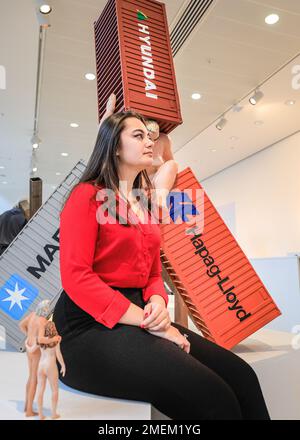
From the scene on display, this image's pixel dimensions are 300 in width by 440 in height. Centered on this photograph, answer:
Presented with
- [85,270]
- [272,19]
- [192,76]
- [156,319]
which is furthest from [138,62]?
[192,76]

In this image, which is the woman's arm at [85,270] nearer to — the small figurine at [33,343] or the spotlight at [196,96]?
the small figurine at [33,343]

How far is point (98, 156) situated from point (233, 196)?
27.3ft

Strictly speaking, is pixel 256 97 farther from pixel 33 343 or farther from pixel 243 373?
pixel 33 343

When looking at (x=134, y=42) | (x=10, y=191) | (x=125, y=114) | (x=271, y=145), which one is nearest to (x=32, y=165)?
(x=10, y=191)

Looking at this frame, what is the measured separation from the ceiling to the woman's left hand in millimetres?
3557

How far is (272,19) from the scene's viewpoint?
12.6ft

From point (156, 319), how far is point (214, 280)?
3.11ft

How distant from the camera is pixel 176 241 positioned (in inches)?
77.7

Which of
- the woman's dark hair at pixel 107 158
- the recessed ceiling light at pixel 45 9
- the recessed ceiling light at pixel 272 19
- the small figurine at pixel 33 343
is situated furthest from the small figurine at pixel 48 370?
the recessed ceiling light at pixel 272 19

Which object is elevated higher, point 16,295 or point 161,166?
point 161,166

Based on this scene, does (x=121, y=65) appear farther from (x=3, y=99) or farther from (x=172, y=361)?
(x=3, y=99)

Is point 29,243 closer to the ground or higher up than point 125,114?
closer to the ground

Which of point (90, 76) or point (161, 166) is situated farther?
point (90, 76)

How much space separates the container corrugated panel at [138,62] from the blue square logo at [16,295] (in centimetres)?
104
